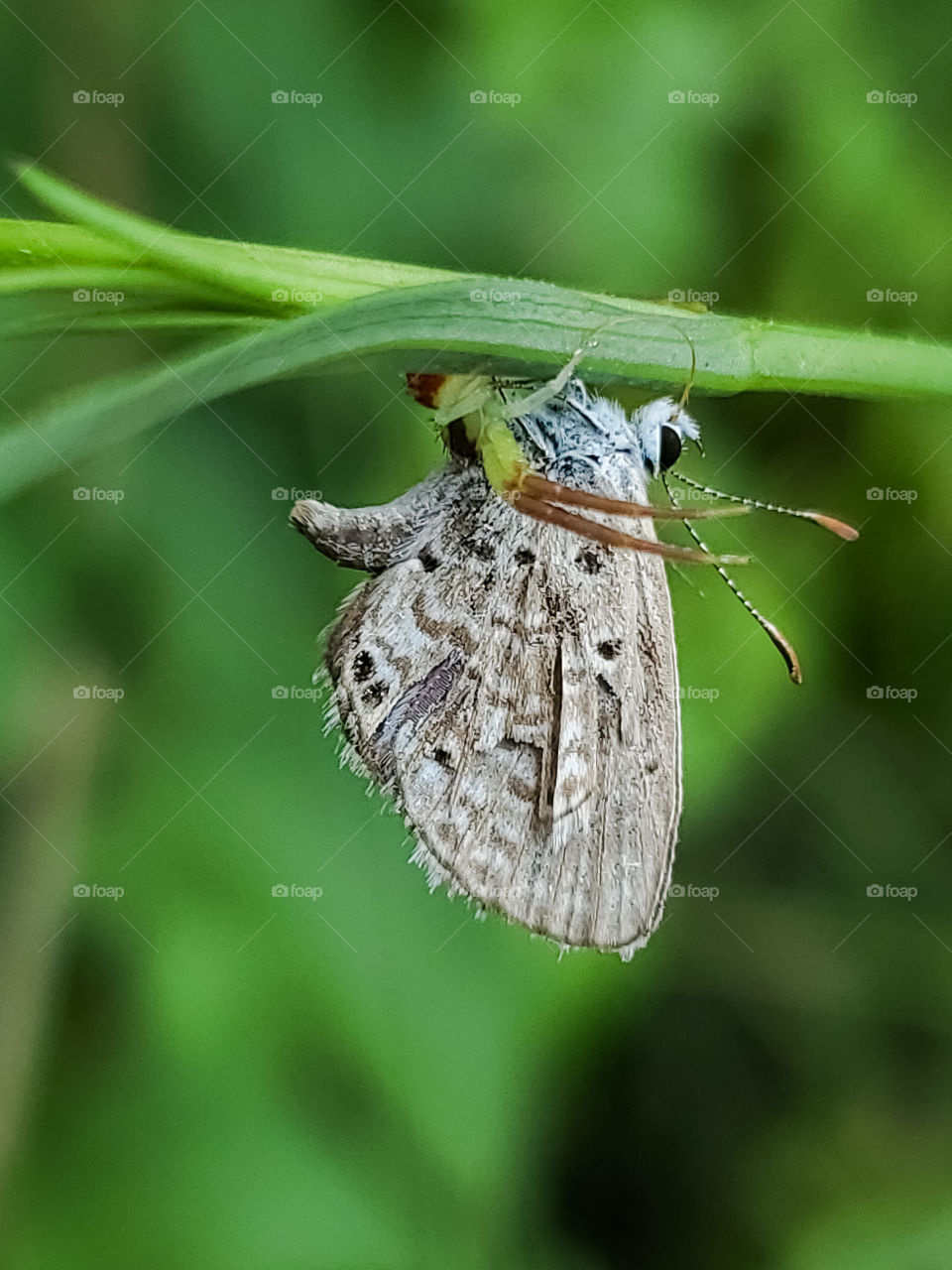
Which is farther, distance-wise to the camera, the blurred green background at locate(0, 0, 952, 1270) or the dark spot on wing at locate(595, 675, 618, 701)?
the blurred green background at locate(0, 0, 952, 1270)

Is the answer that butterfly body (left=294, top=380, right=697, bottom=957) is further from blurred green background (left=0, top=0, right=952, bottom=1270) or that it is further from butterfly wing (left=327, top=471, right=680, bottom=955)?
blurred green background (left=0, top=0, right=952, bottom=1270)

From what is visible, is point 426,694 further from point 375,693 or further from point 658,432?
point 658,432

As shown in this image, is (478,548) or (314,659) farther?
(314,659)

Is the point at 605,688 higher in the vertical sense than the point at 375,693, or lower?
higher

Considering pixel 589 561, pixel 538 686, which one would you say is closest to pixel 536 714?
pixel 538 686

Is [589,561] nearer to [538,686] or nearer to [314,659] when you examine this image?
[538,686]

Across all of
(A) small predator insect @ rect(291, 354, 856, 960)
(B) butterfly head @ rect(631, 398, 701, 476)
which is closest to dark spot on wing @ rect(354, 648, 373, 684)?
(A) small predator insect @ rect(291, 354, 856, 960)

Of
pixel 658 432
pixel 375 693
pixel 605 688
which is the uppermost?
pixel 658 432
